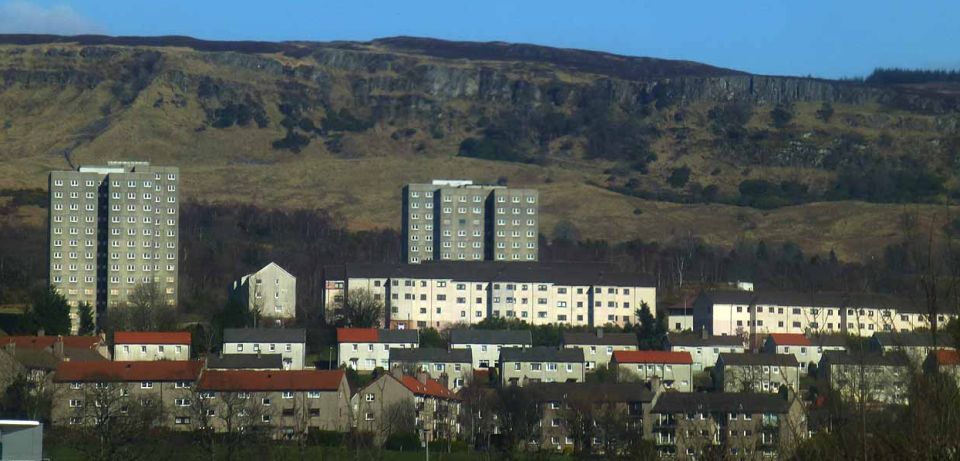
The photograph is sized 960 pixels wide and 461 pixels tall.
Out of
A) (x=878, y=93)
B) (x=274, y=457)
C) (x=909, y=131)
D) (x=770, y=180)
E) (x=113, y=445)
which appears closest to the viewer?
(x=274, y=457)

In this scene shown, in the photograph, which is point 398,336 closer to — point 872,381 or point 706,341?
point 706,341

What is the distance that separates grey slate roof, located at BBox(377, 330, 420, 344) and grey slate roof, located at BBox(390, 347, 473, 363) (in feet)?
6.60

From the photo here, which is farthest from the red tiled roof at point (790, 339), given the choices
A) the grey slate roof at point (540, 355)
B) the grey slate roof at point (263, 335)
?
the grey slate roof at point (263, 335)

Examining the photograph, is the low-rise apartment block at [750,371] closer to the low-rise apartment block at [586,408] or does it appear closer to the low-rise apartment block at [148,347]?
the low-rise apartment block at [586,408]

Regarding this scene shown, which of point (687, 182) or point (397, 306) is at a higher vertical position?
point (687, 182)

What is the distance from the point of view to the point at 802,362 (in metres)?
A: 72.1

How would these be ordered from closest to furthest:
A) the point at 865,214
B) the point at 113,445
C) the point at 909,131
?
1. the point at 113,445
2. the point at 865,214
3. the point at 909,131

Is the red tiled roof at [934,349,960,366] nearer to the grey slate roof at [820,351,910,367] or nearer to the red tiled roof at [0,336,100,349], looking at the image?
the grey slate roof at [820,351,910,367]

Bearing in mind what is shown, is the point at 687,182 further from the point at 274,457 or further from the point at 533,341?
the point at 274,457

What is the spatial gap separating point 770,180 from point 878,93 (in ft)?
120

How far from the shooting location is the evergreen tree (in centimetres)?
7562

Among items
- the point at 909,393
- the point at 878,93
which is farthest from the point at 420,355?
the point at 878,93

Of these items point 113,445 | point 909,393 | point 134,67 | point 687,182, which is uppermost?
point 134,67

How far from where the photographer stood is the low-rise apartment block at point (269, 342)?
67.9 meters
